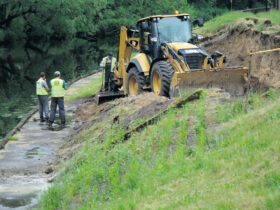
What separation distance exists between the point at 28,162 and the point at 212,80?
6167 mm

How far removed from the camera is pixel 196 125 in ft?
38.0

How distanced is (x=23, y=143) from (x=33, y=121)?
12.5 ft

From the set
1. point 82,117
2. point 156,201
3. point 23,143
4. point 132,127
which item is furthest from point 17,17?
point 156,201

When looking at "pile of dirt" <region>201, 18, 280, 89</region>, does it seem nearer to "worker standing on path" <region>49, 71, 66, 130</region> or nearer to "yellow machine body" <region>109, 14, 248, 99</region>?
"yellow machine body" <region>109, 14, 248, 99</region>

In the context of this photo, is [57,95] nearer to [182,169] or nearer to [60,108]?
[60,108]

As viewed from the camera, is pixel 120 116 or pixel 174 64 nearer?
pixel 120 116

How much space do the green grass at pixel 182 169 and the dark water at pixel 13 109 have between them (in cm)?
887

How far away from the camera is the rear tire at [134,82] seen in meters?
18.6

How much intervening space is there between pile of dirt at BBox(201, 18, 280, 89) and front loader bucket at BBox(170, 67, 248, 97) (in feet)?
6.64

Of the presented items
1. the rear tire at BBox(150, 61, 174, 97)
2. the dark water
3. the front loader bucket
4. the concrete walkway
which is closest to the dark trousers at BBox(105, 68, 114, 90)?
the concrete walkway

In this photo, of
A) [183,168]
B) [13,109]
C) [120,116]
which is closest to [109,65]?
[13,109]

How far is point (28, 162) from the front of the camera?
1445cm

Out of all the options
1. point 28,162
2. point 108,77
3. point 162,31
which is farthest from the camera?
point 108,77

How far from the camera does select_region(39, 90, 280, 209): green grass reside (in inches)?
301
